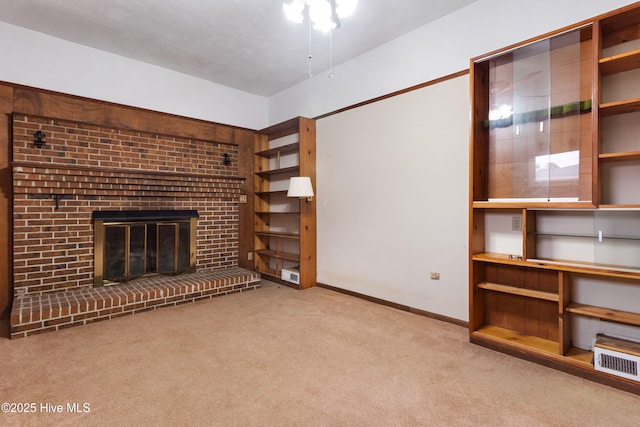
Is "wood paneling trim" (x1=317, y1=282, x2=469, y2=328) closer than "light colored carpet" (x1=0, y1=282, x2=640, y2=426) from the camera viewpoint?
No

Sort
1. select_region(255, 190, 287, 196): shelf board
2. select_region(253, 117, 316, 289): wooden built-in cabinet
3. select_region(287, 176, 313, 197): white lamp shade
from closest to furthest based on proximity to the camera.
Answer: select_region(287, 176, 313, 197): white lamp shade
select_region(253, 117, 316, 289): wooden built-in cabinet
select_region(255, 190, 287, 196): shelf board

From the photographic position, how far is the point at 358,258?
383cm

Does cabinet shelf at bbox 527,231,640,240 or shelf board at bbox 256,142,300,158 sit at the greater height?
shelf board at bbox 256,142,300,158

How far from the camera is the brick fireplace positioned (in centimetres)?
320

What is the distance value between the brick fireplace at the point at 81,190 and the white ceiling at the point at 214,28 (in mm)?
958

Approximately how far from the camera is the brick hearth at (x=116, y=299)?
278 cm

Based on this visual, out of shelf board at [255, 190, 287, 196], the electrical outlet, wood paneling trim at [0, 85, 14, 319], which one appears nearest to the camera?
the electrical outlet

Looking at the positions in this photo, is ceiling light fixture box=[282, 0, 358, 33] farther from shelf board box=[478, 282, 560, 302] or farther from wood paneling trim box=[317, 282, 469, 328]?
wood paneling trim box=[317, 282, 469, 328]

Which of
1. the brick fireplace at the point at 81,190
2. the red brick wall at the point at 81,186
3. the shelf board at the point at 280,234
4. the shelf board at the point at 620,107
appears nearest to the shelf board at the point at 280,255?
the shelf board at the point at 280,234

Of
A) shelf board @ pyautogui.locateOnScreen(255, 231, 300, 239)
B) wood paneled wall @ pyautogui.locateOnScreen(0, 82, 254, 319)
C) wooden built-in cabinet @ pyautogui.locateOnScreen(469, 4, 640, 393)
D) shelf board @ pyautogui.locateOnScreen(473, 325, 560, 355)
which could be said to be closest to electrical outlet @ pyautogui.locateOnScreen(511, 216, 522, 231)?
wooden built-in cabinet @ pyautogui.locateOnScreen(469, 4, 640, 393)

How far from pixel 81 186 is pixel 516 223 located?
14.5ft

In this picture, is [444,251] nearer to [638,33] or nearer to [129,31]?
[638,33]

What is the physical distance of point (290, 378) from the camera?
204 centimetres

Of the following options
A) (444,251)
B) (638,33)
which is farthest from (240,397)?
(638,33)
